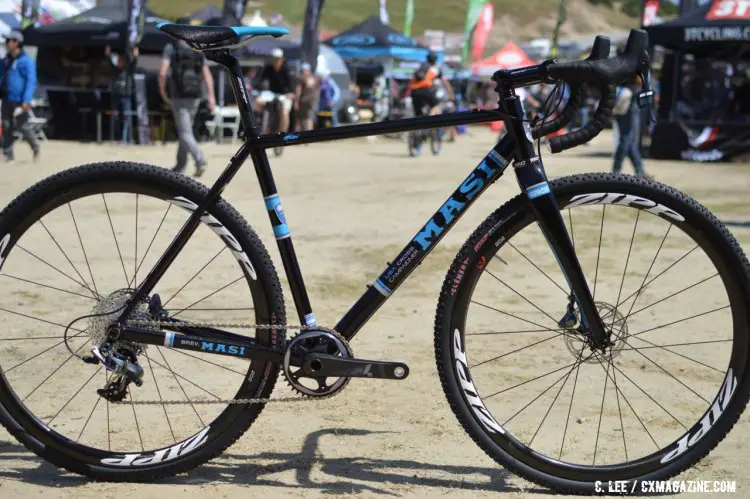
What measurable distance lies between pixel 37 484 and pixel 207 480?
545 mm

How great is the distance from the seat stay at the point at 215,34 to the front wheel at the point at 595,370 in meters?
0.95

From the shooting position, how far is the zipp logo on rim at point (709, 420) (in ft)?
10.4

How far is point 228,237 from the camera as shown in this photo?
3242 mm

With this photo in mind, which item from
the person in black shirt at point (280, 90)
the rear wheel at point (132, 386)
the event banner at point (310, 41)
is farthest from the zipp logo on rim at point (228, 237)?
the event banner at point (310, 41)

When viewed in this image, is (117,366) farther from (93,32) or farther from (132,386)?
(93,32)

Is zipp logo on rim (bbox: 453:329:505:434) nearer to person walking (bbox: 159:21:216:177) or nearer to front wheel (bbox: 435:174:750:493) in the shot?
front wheel (bbox: 435:174:750:493)

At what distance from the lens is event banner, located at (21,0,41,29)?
926 inches

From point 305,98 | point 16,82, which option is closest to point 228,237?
point 16,82

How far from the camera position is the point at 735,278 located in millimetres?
3109

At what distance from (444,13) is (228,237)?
434 feet

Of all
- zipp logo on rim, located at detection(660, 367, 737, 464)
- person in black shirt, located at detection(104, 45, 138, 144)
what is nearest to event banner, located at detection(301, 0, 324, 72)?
person in black shirt, located at detection(104, 45, 138, 144)

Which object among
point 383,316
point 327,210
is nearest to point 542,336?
point 383,316

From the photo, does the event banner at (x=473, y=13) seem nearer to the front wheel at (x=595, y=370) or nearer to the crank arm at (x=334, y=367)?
the front wheel at (x=595, y=370)

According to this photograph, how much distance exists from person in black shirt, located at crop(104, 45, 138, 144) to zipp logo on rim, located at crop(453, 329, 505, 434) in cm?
1827
